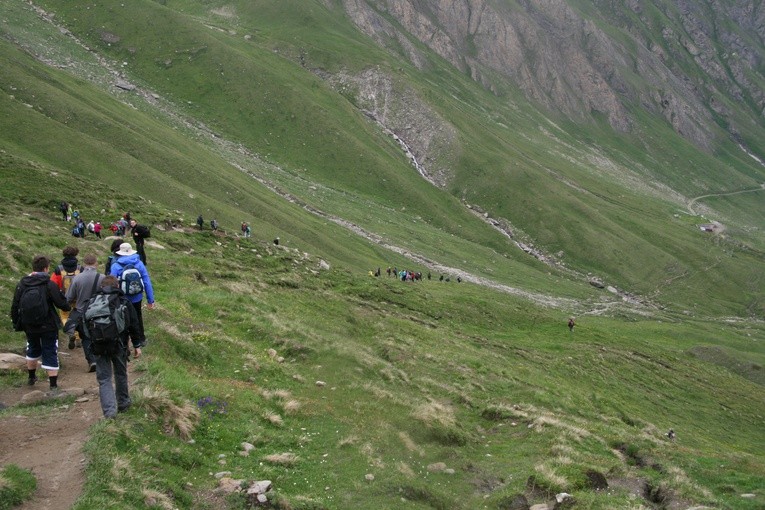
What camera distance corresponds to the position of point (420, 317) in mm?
50531

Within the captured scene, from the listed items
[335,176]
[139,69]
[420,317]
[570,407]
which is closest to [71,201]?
[420,317]

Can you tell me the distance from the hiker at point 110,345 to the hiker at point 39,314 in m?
2.51

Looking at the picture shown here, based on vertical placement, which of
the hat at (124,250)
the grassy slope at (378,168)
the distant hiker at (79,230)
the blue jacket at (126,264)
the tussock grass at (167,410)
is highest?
the grassy slope at (378,168)

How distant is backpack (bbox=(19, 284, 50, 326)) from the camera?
15180mm

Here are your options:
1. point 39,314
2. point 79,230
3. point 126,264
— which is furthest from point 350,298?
point 39,314

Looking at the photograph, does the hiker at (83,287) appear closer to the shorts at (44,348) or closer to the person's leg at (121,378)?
the shorts at (44,348)

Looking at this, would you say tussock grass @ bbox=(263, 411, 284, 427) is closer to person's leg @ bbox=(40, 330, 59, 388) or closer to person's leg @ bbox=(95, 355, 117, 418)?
person's leg @ bbox=(95, 355, 117, 418)

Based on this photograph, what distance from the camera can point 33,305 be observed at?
15188mm

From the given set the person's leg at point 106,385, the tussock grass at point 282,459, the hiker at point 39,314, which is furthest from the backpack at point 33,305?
the tussock grass at point 282,459

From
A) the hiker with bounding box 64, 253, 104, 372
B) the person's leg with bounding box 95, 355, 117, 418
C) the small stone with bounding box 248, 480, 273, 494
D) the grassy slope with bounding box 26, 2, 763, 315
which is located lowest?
the small stone with bounding box 248, 480, 273, 494

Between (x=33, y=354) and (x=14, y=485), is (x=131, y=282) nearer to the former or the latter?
(x=33, y=354)

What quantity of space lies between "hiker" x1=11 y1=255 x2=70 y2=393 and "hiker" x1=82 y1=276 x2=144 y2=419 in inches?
98.7

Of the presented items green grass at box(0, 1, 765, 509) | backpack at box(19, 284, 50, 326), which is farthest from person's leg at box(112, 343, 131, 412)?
backpack at box(19, 284, 50, 326)

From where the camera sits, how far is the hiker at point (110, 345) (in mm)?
13430
